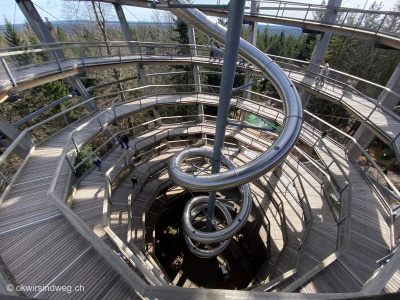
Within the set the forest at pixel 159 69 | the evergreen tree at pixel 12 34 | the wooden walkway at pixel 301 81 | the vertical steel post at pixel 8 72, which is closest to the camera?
the vertical steel post at pixel 8 72

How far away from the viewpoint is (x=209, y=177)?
508cm

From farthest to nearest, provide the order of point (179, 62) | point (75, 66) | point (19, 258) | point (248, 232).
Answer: point (179, 62), point (248, 232), point (75, 66), point (19, 258)

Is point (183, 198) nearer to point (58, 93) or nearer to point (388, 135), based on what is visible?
point (388, 135)

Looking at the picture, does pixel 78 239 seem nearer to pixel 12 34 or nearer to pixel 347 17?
pixel 347 17

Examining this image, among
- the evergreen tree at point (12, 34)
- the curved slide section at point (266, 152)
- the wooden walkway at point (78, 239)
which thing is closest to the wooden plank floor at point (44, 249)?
the wooden walkway at point (78, 239)

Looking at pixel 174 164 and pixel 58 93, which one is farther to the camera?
pixel 58 93

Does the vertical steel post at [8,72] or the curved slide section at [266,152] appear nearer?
the curved slide section at [266,152]

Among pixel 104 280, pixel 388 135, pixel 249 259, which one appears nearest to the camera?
pixel 104 280

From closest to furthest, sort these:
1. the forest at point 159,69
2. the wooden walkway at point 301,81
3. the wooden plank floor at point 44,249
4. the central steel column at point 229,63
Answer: the wooden plank floor at point 44,249
the central steel column at point 229,63
the wooden walkway at point 301,81
the forest at point 159,69

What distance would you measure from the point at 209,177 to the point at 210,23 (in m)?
5.37

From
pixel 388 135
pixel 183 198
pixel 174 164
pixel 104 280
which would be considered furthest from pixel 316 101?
pixel 104 280

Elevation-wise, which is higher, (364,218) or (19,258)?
(19,258)

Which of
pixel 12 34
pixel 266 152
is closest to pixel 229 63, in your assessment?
pixel 266 152

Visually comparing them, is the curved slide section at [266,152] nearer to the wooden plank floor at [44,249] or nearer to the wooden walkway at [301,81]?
the wooden plank floor at [44,249]
